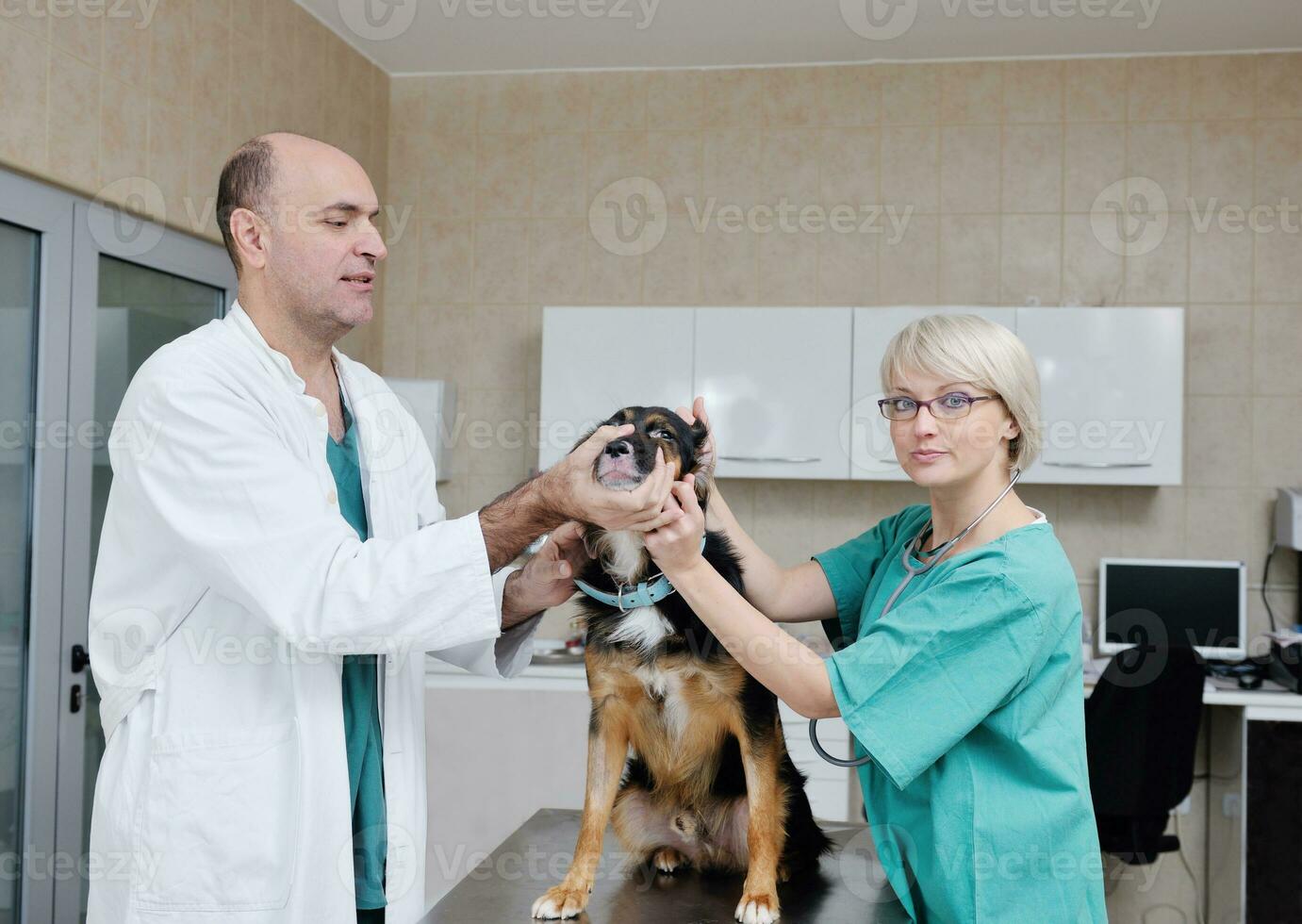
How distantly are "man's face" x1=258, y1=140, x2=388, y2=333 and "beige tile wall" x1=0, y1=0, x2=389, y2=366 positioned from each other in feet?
4.97

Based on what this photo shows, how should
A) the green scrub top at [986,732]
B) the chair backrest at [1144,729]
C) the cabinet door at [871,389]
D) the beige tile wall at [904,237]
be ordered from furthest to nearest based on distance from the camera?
the beige tile wall at [904,237], the cabinet door at [871,389], the chair backrest at [1144,729], the green scrub top at [986,732]

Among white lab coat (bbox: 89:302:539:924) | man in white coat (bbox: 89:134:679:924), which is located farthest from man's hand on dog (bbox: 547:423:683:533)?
white lab coat (bbox: 89:302:539:924)

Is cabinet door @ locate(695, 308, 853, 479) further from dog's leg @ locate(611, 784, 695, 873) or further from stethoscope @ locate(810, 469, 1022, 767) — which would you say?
dog's leg @ locate(611, 784, 695, 873)

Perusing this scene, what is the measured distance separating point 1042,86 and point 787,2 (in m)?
1.13

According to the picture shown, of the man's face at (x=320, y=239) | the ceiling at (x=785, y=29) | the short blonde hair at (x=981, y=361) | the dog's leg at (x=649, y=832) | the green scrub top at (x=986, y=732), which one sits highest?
the ceiling at (x=785, y=29)

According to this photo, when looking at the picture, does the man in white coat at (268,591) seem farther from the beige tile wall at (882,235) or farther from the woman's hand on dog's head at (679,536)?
the beige tile wall at (882,235)

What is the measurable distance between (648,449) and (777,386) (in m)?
2.61

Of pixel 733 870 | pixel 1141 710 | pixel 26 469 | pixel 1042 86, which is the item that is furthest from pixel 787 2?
pixel 733 870

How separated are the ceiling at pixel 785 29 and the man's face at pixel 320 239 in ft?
8.57

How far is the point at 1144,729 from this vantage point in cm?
325

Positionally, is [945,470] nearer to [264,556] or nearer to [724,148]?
[264,556]

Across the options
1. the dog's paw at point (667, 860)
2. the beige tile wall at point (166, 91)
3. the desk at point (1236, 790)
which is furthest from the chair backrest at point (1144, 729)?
the beige tile wall at point (166, 91)

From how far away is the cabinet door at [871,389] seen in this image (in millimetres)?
3953

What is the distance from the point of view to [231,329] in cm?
156
